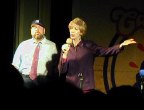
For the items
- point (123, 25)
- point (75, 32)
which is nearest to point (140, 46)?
point (123, 25)

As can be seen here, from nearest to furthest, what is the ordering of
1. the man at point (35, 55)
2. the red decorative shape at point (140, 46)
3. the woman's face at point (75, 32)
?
the woman's face at point (75, 32) → the man at point (35, 55) → the red decorative shape at point (140, 46)

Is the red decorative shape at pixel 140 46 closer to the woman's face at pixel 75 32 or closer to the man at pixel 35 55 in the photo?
the man at pixel 35 55

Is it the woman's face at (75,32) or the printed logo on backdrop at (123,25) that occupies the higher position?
the printed logo on backdrop at (123,25)

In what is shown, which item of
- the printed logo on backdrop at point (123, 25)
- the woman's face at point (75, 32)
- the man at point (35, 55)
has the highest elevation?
the printed logo on backdrop at point (123, 25)

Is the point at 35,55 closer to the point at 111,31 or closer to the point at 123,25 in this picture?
the point at 111,31

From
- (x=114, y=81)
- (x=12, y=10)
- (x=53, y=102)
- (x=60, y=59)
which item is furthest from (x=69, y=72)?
(x=53, y=102)

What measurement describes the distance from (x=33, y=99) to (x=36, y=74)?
346 centimetres

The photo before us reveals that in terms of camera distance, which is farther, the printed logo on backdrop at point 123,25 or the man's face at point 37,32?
the printed logo on backdrop at point 123,25

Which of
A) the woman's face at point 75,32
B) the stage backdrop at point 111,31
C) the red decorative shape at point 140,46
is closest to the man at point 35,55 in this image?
the woman's face at point 75,32

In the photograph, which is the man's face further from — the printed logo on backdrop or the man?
the printed logo on backdrop

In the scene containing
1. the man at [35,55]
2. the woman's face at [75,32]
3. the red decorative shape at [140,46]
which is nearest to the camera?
the woman's face at [75,32]

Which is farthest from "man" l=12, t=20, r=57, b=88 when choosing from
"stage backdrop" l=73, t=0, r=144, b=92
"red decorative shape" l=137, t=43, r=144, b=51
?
"red decorative shape" l=137, t=43, r=144, b=51

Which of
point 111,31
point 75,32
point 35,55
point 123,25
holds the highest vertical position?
point 123,25

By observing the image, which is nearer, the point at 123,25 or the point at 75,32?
the point at 75,32
